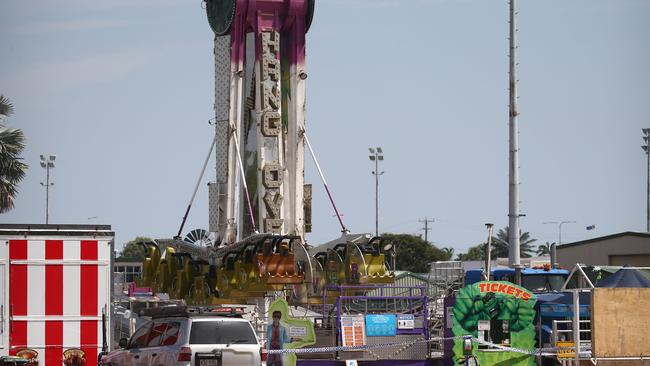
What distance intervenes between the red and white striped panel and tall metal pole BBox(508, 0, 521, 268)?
19.0m

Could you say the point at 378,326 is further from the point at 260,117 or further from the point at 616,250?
the point at 616,250

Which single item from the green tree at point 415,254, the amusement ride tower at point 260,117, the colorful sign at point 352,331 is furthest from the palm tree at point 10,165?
the green tree at point 415,254

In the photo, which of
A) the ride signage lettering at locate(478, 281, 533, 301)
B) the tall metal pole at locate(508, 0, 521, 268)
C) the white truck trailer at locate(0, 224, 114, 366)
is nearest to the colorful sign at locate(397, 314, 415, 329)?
the ride signage lettering at locate(478, 281, 533, 301)

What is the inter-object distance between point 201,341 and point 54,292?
350 centimetres

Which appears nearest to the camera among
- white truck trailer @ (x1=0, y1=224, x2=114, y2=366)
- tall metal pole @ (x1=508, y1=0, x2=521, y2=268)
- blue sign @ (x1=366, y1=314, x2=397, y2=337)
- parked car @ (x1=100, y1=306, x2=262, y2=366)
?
parked car @ (x1=100, y1=306, x2=262, y2=366)

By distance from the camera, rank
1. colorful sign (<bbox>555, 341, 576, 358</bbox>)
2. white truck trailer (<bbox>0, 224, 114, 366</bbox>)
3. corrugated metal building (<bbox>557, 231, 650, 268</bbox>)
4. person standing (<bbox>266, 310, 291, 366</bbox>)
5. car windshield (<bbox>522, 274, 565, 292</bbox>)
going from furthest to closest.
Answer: corrugated metal building (<bbox>557, 231, 650, 268</bbox>) → car windshield (<bbox>522, 274, 565, 292</bbox>) → person standing (<bbox>266, 310, 291, 366</bbox>) → colorful sign (<bbox>555, 341, 576, 358</bbox>) → white truck trailer (<bbox>0, 224, 114, 366</bbox>)

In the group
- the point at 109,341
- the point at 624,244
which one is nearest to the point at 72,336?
the point at 109,341

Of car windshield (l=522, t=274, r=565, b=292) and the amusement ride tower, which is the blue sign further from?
the amusement ride tower

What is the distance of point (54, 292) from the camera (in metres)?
23.5

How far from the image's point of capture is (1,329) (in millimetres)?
22953

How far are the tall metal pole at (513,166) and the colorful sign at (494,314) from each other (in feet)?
40.7

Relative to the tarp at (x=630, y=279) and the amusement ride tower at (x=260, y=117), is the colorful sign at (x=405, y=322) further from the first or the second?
the amusement ride tower at (x=260, y=117)

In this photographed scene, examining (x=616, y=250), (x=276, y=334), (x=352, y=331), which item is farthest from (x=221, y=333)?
(x=616, y=250)

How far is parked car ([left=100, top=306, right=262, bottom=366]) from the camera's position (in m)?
21.5
